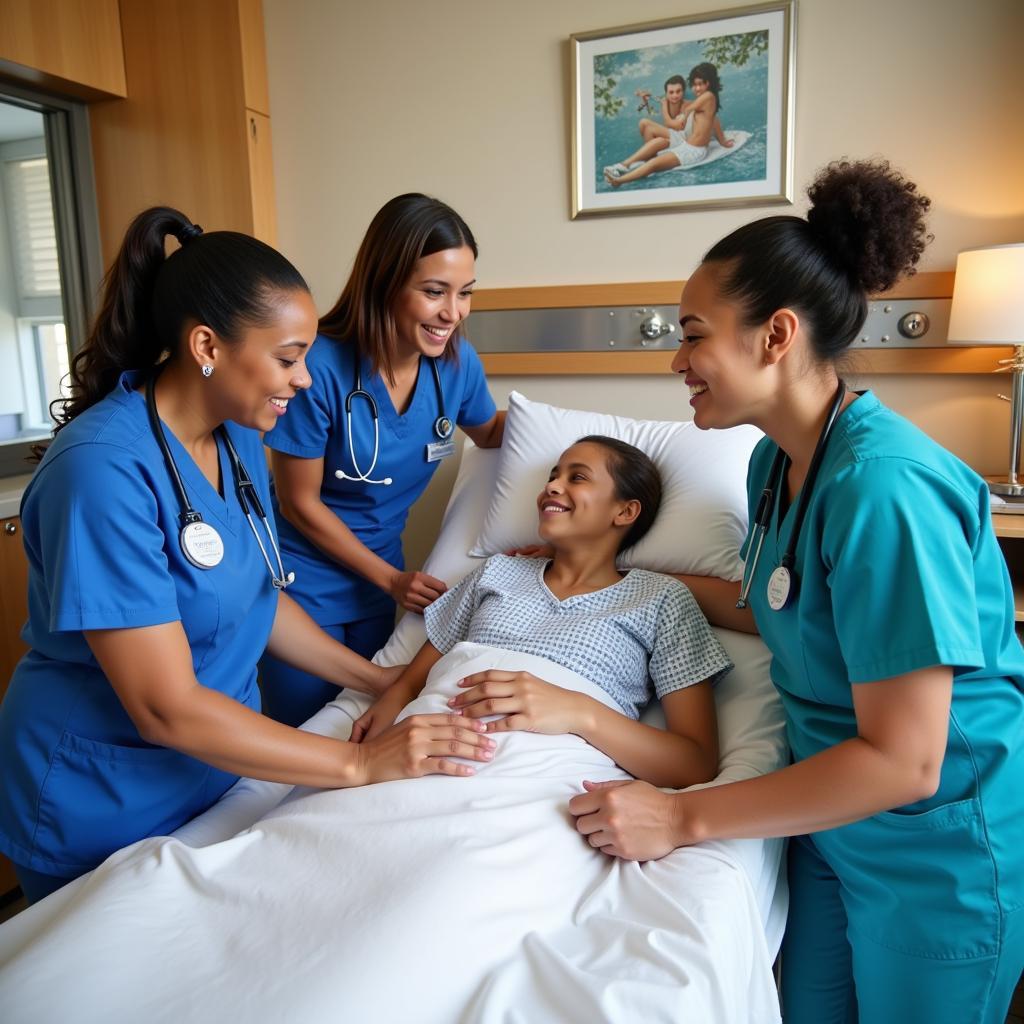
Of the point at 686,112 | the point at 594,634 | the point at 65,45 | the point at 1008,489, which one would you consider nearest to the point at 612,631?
the point at 594,634

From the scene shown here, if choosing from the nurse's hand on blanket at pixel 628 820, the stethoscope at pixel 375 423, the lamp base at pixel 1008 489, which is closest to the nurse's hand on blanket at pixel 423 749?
the nurse's hand on blanket at pixel 628 820

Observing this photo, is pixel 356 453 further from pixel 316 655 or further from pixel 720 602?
pixel 720 602

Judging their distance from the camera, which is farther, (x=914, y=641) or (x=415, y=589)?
(x=415, y=589)

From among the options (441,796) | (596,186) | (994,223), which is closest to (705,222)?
Result: (596,186)

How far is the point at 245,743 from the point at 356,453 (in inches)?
33.5

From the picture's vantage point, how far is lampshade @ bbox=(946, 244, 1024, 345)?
1.87 metres

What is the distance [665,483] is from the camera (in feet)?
6.32

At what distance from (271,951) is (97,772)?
476mm

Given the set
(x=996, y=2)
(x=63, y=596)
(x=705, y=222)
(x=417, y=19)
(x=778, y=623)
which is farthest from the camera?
(x=417, y=19)

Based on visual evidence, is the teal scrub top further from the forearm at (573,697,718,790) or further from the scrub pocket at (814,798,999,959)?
A: the forearm at (573,697,718,790)

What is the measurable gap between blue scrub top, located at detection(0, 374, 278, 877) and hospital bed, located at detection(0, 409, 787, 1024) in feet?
0.46

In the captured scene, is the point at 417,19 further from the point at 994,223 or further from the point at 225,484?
the point at 225,484

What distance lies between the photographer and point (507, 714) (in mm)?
1321

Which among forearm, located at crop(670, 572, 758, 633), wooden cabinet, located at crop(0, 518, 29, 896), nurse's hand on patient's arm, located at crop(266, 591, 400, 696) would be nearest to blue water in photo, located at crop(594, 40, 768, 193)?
forearm, located at crop(670, 572, 758, 633)
